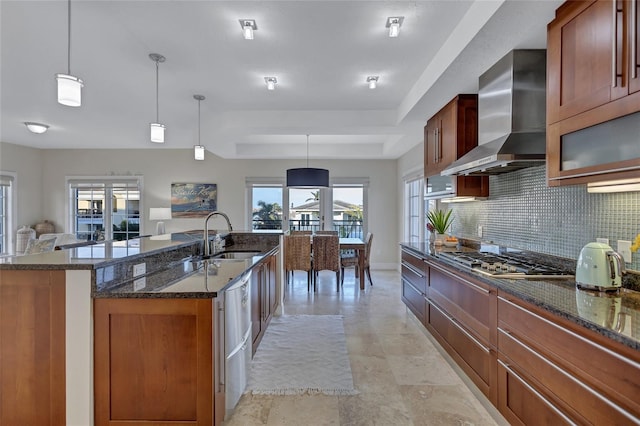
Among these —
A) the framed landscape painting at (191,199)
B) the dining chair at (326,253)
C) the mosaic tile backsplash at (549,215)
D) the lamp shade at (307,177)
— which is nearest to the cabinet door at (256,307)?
the mosaic tile backsplash at (549,215)

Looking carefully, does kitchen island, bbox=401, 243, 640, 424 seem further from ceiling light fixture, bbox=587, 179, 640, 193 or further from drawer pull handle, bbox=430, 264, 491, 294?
ceiling light fixture, bbox=587, 179, 640, 193

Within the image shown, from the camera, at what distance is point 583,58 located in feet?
5.62

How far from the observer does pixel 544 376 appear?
1.54m

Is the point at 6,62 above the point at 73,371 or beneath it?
above

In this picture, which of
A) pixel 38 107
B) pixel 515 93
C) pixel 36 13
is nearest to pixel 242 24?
pixel 36 13

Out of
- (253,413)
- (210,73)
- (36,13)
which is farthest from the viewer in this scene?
(210,73)

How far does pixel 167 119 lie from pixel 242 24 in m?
3.04

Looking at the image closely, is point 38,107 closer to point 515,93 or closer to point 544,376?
point 515,93

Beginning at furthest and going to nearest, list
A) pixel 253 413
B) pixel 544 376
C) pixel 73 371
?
1. pixel 253 413
2. pixel 73 371
3. pixel 544 376

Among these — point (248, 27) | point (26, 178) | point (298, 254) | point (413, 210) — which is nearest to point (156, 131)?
point (248, 27)

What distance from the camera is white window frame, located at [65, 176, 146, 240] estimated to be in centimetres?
724

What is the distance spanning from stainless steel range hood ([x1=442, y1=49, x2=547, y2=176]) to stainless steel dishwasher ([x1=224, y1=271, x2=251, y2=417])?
1.94 m

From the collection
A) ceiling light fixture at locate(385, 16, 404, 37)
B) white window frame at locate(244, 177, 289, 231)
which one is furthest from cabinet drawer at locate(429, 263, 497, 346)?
white window frame at locate(244, 177, 289, 231)

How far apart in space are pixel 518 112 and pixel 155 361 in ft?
9.13
